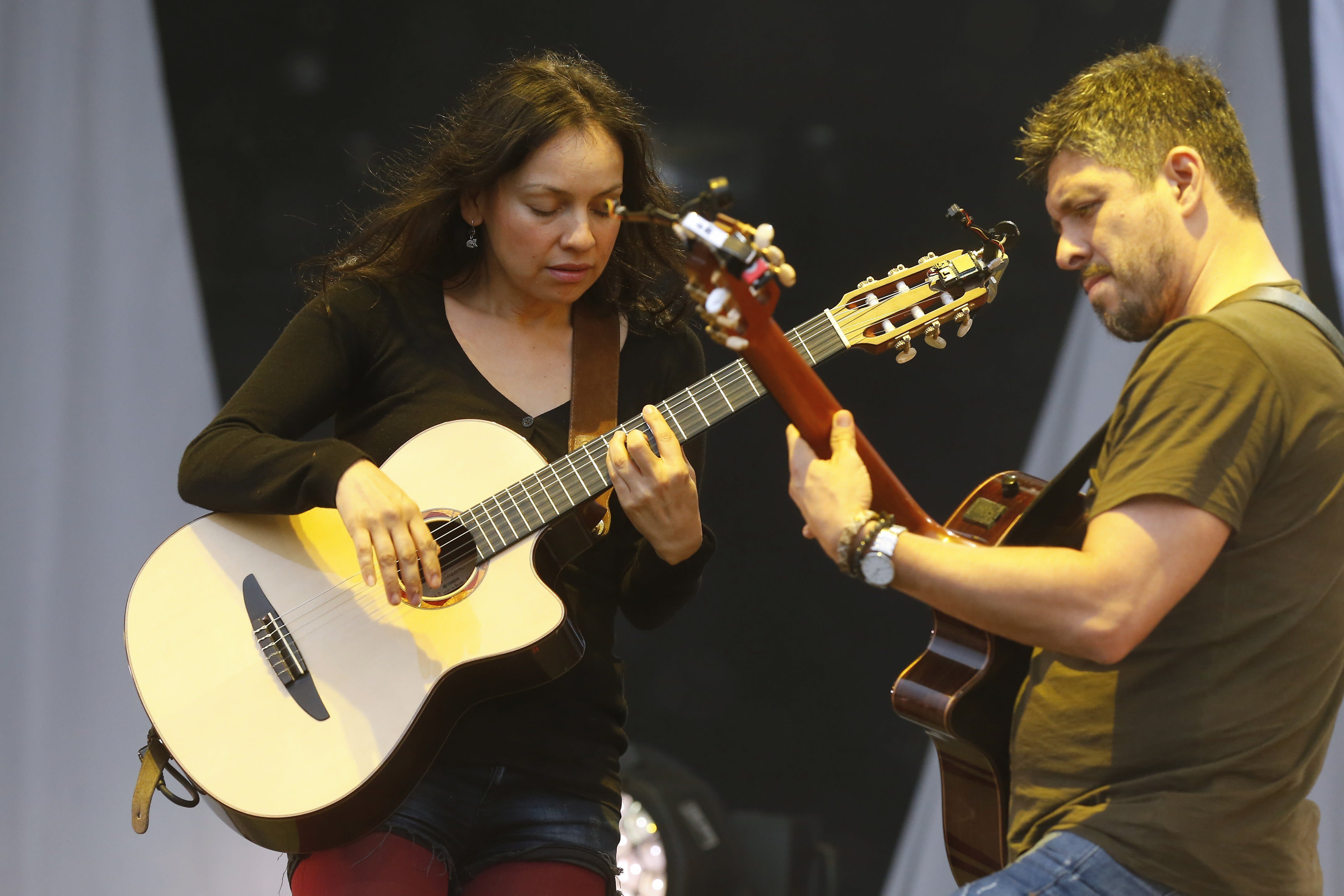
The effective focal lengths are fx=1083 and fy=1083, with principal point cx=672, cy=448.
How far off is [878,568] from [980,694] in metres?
0.38

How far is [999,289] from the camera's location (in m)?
3.19

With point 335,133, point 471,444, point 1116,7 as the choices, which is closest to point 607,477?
point 471,444

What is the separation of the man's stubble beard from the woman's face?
0.90 m

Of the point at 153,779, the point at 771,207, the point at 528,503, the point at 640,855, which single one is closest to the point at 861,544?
the point at 528,503

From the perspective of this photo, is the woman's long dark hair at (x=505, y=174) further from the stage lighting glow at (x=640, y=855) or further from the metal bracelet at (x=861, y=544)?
the stage lighting glow at (x=640, y=855)

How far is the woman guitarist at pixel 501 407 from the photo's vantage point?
1.77m

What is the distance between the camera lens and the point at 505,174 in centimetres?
206

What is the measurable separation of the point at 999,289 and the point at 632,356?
4.97ft

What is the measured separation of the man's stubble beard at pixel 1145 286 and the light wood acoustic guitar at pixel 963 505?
0.80 feet

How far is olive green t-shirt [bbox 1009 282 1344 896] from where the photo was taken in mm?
1266

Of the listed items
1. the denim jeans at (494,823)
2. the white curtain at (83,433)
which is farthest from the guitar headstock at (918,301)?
the white curtain at (83,433)

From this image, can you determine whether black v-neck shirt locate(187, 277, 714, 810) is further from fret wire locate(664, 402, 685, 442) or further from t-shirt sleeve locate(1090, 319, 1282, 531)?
t-shirt sleeve locate(1090, 319, 1282, 531)

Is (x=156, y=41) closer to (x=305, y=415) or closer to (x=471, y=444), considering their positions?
(x=305, y=415)

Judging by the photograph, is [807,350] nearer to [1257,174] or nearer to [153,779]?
[153,779]
